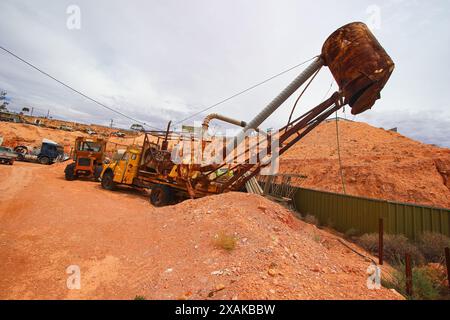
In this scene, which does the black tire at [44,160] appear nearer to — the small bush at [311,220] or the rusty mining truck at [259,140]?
the rusty mining truck at [259,140]

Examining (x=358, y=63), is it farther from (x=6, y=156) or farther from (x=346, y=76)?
(x=6, y=156)

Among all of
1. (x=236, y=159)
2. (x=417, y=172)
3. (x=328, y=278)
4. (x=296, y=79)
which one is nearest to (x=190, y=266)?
(x=328, y=278)

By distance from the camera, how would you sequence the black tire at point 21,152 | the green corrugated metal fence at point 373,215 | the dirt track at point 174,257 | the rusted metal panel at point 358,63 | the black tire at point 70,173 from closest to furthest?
the dirt track at point 174,257 → the rusted metal panel at point 358,63 → the green corrugated metal fence at point 373,215 → the black tire at point 70,173 → the black tire at point 21,152

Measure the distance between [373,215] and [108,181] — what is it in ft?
47.4

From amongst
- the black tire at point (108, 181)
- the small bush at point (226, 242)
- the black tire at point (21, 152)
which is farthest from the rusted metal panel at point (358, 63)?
the black tire at point (21, 152)

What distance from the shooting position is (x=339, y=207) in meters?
9.85

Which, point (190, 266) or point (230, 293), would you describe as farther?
point (190, 266)

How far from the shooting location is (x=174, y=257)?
14.9 feet

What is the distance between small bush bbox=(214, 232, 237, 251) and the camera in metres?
4.38

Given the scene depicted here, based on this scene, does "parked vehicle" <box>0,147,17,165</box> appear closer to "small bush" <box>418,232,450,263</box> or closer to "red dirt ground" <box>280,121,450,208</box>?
"red dirt ground" <box>280,121,450,208</box>

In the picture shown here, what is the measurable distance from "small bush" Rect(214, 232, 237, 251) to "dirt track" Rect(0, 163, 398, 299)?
0.11 meters

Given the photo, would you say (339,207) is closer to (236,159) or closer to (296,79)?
(236,159)

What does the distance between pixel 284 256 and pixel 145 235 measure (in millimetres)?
3671

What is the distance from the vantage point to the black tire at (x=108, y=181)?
1373 centimetres
